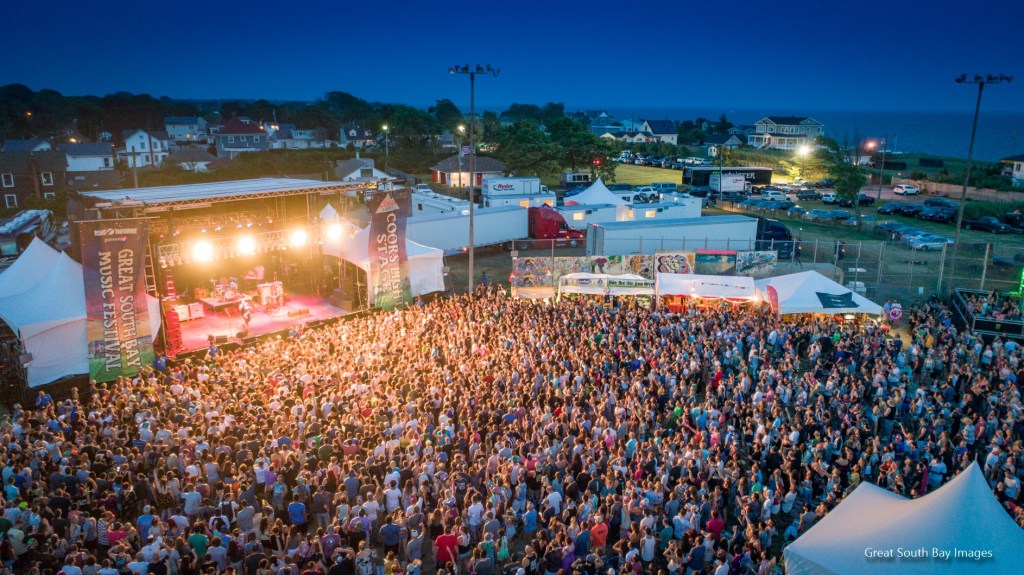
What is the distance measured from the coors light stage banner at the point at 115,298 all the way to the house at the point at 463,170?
32608 mm

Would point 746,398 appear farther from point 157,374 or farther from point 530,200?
point 530,200

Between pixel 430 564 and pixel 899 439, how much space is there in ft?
23.3

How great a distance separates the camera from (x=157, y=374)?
14.2 meters

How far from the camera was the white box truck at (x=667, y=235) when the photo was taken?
23016 mm

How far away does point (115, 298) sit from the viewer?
1419cm

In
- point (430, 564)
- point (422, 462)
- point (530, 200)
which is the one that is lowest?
point (430, 564)

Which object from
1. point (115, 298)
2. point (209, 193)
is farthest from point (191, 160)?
point (115, 298)

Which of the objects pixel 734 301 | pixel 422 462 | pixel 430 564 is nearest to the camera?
pixel 430 564

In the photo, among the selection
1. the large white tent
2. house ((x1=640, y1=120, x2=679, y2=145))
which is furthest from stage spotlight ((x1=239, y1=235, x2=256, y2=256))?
house ((x1=640, y1=120, x2=679, y2=145))

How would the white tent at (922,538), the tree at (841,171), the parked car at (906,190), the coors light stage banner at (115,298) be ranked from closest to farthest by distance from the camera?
the white tent at (922,538), the coors light stage banner at (115,298), the tree at (841,171), the parked car at (906,190)

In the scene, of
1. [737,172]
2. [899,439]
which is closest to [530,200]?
[737,172]

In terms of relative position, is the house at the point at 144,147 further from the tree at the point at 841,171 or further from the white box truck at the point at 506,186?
the tree at the point at 841,171

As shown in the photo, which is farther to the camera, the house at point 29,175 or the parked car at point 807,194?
the parked car at point 807,194

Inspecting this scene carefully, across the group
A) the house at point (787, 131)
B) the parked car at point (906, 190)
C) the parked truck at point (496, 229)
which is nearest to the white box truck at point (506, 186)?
the parked truck at point (496, 229)
